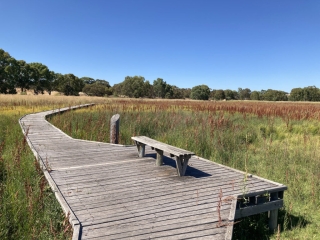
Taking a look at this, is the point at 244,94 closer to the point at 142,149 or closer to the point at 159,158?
the point at 142,149

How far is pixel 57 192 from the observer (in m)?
3.24

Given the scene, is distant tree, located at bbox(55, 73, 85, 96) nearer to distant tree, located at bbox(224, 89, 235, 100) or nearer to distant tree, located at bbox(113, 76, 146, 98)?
distant tree, located at bbox(113, 76, 146, 98)

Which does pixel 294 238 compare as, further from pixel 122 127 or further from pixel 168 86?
pixel 168 86

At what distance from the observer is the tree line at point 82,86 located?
46.7m

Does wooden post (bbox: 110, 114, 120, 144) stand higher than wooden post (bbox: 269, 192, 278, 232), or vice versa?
wooden post (bbox: 110, 114, 120, 144)

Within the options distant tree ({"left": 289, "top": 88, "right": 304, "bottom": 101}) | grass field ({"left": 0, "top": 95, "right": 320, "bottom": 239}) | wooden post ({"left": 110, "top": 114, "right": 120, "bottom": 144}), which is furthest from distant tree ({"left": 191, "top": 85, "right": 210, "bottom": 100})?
wooden post ({"left": 110, "top": 114, "right": 120, "bottom": 144})

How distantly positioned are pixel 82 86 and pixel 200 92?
34598mm

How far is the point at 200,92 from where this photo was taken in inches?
3135

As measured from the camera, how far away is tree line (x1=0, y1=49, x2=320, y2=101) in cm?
4666

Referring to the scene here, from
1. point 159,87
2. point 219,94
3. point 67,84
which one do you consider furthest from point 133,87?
point 219,94

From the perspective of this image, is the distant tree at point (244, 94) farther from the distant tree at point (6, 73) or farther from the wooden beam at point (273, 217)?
the wooden beam at point (273, 217)

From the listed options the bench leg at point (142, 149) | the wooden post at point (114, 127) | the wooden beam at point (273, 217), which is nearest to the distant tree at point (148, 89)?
the wooden post at point (114, 127)

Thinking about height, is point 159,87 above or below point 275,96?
above

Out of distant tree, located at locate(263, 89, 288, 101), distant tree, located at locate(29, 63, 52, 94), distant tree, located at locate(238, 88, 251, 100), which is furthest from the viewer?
distant tree, located at locate(238, 88, 251, 100)
